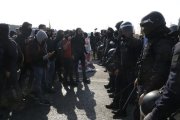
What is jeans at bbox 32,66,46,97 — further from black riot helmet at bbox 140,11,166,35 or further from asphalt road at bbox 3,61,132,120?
black riot helmet at bbox 140,11,166,35

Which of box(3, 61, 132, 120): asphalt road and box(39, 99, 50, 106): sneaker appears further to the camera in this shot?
box(39, 99, 50, 106): sneaker

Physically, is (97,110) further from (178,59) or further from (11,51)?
(178,59)

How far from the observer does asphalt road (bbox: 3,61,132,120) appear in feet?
27.4

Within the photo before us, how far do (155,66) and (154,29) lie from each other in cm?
49

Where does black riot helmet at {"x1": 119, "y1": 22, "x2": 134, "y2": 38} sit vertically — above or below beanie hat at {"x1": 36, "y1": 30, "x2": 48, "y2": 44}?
above

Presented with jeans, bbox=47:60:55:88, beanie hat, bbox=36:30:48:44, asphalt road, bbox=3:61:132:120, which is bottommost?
asphalt road, bbox=3:61:132:120

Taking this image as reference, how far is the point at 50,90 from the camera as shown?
11.4m

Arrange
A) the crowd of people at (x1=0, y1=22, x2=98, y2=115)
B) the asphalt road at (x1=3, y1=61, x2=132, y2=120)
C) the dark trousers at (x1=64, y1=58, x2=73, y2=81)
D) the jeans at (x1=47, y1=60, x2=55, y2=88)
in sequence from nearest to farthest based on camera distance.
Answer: the crowd of people at (x1=0, y1=22, x2=98, y2=115)
the asphalt road at (x1=3, y1=61, x2=132, y2=120)
the jeans at (x1=47, y1=60, x2=55, y2=88)
the dark trousers at (x1=64, y1=58, x2=73, y2=81)

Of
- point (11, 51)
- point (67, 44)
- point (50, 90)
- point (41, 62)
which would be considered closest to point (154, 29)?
point (11, 51)

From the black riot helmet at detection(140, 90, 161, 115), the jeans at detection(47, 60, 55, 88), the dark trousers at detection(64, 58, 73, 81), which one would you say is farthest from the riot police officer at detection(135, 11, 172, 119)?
the dark trousers at detection(64, 58, 73, 81)

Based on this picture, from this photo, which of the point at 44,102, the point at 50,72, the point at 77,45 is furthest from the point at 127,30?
the point at 77,45

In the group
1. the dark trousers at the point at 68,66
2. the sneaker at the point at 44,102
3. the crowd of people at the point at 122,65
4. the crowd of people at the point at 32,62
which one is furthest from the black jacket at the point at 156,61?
the dark trousers at the point at 68,66

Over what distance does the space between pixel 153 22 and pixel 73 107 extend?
4901 millimetres

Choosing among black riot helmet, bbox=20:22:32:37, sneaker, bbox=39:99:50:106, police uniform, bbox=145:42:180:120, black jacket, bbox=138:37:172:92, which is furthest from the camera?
black riot helmet, bbox=20:22:32:37
